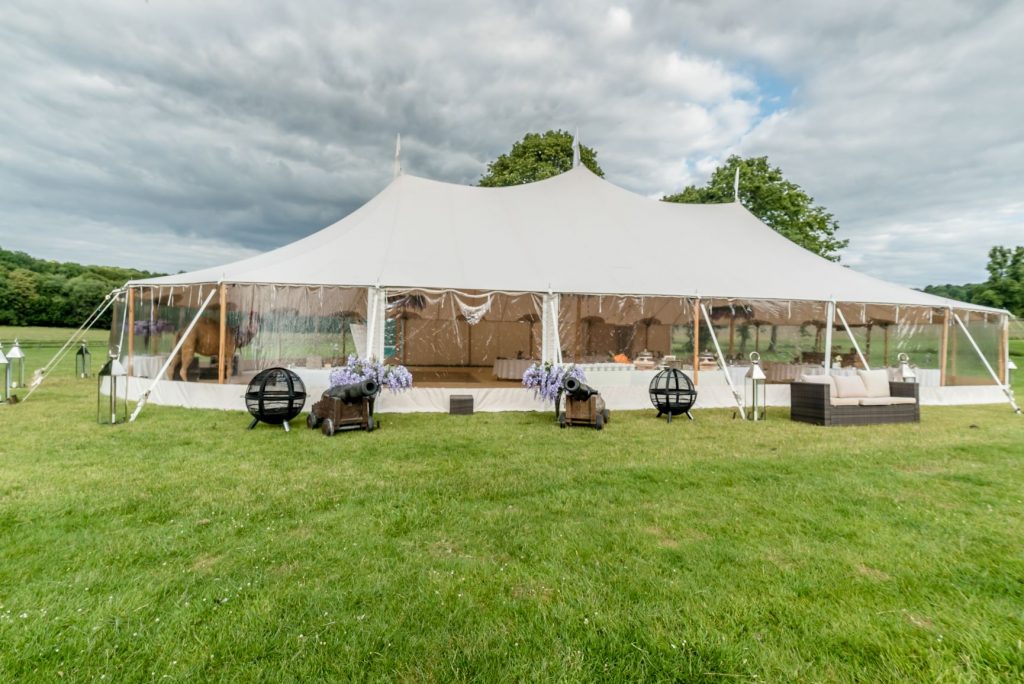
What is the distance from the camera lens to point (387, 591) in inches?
81.4

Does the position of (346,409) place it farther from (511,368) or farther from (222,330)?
(511,368)

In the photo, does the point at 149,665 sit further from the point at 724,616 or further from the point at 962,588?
the point at 962,588

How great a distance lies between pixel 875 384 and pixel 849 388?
466mm

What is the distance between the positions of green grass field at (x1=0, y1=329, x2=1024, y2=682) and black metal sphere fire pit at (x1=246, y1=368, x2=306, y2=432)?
1036 millimetres

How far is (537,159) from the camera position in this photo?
20.5 m

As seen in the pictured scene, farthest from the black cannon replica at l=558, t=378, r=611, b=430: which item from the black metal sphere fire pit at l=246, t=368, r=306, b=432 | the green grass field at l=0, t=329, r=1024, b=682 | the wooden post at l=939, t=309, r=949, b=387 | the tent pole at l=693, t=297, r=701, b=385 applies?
the wooden post at l=939, t=309, r=949, b=387

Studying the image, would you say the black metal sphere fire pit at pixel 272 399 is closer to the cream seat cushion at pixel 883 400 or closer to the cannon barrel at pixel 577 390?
the cannon barrel at pixel 577 390

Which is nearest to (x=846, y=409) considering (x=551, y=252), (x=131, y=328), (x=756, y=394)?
(x=756, y=394)

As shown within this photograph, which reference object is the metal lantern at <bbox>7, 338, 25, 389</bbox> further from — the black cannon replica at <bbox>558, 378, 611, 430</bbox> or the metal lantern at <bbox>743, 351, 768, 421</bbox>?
the metal lantern at <bbox>743, 351, 768, 421</bbox>

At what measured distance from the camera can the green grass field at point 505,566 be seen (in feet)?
5.43

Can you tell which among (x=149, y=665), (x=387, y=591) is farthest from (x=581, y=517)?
(x=149, y=665)

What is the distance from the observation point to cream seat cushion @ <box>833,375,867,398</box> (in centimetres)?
660

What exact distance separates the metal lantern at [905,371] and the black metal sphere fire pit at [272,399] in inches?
364

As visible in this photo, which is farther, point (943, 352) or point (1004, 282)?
point (1004, 282)
